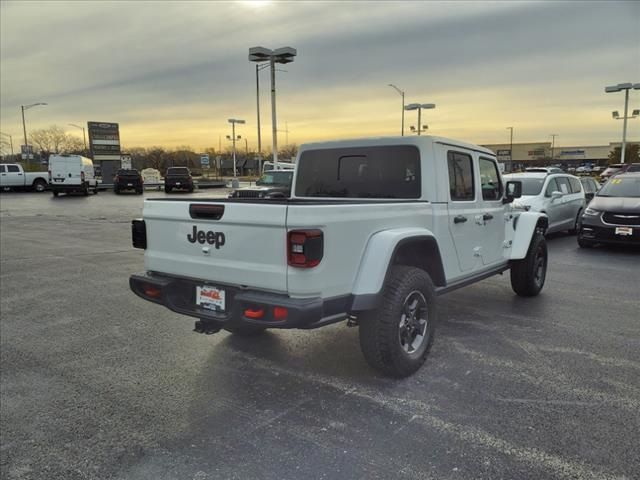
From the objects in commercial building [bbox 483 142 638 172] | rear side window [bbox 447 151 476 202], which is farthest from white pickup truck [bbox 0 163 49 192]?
commercial building [bbox 483 142 638 172]

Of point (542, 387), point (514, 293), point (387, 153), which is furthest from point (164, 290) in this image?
point (514, 293)

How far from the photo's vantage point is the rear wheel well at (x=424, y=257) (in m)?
3.91

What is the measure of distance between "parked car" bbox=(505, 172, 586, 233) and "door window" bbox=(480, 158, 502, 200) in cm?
585

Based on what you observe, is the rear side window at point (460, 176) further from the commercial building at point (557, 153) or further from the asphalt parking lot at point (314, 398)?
the commercial building at point (557, 153)

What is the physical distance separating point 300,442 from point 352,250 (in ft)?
4.22

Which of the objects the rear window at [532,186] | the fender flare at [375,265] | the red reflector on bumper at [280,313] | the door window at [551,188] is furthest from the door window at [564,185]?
the red reflector on bumper at [280,313]

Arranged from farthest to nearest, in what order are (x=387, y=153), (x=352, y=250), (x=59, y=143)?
(x=59, y=143) → (x=387, y=153) → (x=352, y=250)

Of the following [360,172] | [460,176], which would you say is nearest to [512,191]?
[460,176]

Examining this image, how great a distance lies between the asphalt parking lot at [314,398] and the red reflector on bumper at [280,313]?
73 cm

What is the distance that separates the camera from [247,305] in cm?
323

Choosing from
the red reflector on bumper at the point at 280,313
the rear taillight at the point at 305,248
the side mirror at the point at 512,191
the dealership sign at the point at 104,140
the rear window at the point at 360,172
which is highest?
the dealership sign at the point at 104,140

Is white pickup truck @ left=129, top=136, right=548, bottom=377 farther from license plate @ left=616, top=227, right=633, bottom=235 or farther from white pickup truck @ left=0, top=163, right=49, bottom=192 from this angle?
white pickup truck @ left=0, top=163, right=49, bottom=192

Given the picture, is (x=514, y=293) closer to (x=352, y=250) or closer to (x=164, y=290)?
(x=352, y=250)

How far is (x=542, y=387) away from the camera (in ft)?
12.1
